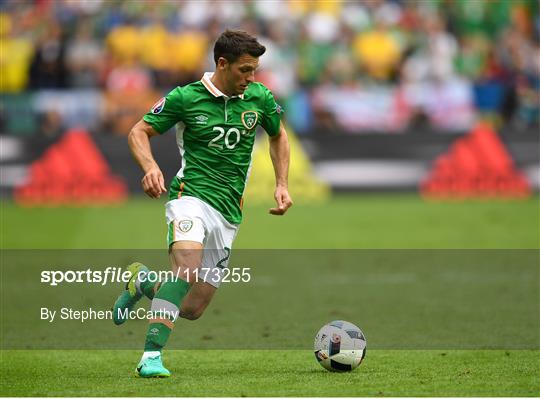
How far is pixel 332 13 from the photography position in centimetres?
2622

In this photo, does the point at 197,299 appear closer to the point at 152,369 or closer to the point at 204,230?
the point at 204,230

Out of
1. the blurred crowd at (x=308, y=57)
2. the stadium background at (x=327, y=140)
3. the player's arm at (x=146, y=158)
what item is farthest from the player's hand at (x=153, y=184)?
the blurred crowd at (x=308, y=57)


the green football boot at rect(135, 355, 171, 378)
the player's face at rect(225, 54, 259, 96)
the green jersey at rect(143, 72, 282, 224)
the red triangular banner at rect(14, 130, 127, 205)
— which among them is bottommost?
the green football boot at rect(135, 355, 171, 378)

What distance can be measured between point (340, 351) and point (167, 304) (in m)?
1.14

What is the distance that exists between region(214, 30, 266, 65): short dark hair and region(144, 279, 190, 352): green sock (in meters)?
1.47

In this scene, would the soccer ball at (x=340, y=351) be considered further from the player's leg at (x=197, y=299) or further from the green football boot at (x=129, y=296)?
the green football boot at (x=129, y=296)

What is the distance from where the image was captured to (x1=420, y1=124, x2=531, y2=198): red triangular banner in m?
22.1

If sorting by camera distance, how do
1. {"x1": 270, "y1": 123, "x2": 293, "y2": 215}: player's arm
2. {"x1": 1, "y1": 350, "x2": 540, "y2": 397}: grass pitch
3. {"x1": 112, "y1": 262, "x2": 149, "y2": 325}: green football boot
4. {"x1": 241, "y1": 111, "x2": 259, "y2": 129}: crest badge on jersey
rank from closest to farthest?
{"x1": 1, "y1": 350, "x2": 540, "y2": 397}: grass pitch < {"x1": 241, "y1": 111, "x2": 259, "y2": 129}: crest badge on jersey < {"x1": 270, "y1": 123, "x2": 293, "y2": 215}: player's arm < {"x1": 112, "y1": 262, "x2": 149, "y2": 325}: green football boot

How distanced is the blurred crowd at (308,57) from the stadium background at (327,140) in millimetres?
43

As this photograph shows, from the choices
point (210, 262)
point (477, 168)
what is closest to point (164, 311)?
point (210, 262)

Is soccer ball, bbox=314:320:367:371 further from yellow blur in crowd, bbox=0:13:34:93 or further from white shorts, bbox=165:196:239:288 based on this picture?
yellow blur in crowd, bbox=0:13:34:93

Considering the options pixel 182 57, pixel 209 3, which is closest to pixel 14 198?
pixel 182 57

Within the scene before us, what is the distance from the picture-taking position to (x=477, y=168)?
886 inches

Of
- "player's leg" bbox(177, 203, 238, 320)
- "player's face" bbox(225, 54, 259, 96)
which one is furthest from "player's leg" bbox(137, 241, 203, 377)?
"player's face" bbox(225, 54, 259, 96)
